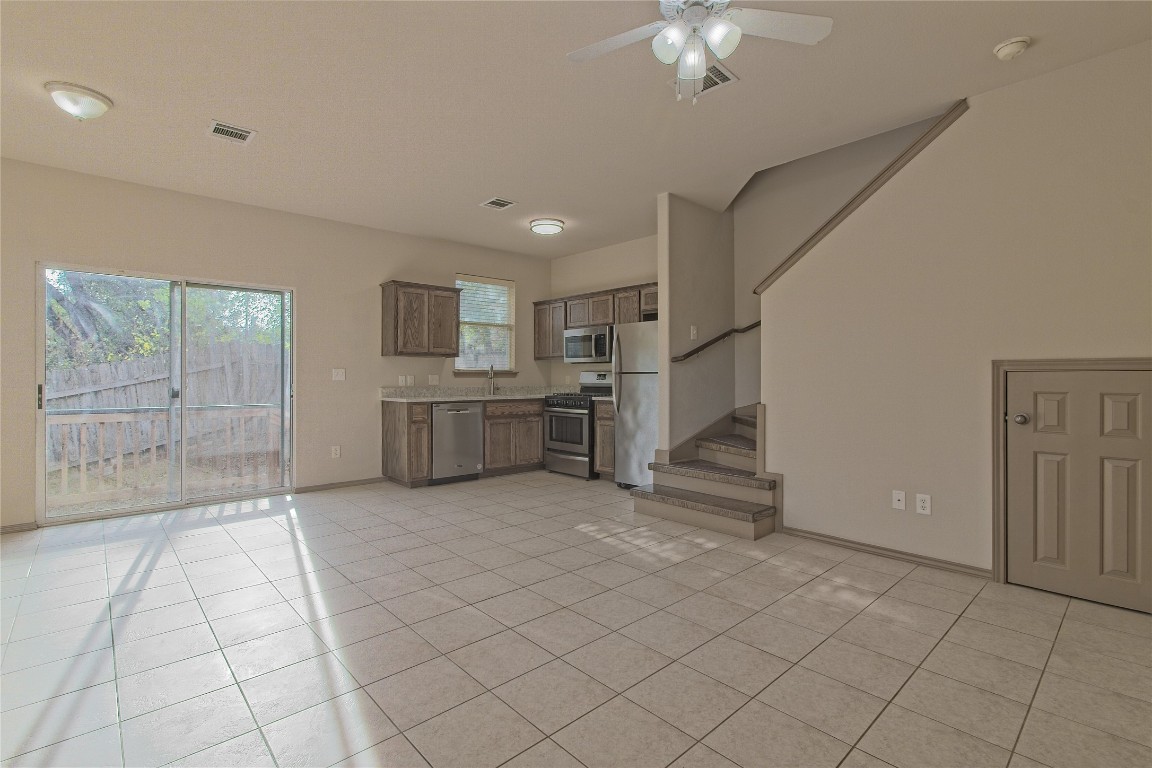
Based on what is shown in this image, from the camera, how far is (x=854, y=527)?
11.7 feet

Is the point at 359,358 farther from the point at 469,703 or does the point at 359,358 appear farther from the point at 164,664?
the point at 469,703

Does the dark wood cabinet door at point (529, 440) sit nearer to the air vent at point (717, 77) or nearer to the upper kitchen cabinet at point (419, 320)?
the upper kitchen cabinet at point (419, 320)

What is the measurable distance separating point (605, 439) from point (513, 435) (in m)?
1.13

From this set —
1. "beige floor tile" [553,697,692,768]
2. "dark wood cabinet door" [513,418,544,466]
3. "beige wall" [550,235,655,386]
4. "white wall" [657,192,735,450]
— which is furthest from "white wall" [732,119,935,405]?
"beige floor tile" [553,697,692,768]

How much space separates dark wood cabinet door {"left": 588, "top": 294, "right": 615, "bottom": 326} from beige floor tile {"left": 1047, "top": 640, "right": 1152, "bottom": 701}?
4606mm

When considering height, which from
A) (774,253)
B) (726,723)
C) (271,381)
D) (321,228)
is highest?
(321,228)

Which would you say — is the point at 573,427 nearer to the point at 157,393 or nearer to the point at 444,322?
the point at 444,322

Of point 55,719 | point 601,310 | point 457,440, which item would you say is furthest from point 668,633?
point 601,310

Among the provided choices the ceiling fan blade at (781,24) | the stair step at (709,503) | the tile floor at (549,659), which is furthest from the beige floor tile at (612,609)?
the ceiling fan blade at (781,24)

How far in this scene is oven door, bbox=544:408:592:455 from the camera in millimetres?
5984

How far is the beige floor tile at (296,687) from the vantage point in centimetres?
188

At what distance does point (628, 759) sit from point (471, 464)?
177 inches

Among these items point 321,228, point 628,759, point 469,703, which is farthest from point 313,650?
point 321,228

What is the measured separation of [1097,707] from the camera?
188 cm
